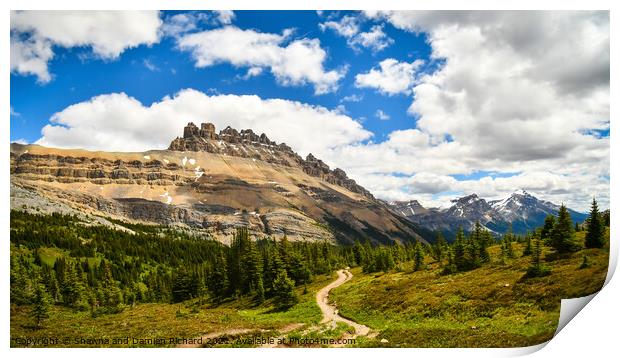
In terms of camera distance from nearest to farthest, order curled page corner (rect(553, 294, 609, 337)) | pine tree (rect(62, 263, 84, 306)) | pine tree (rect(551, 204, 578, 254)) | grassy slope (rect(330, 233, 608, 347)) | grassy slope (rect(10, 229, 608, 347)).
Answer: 1. grassy slope (rect(330, 233, 608, 347))
2. grassy slope (rect(10, 229, 608, 347))
3. curled page corner (rect(553, 294, 609, 337))
4. pine tree (rect(551, 204, 578, 254))
5. pine tree (rect(62, 263, 84, 306))

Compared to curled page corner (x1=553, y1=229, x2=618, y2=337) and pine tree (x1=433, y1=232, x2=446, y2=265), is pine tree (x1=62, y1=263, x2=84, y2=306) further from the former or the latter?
curled page corner (x1=553, y1=229, x2=618, y2=337)

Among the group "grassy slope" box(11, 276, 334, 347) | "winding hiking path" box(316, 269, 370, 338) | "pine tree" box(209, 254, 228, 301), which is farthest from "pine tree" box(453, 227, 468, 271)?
"pine tree" box(209, 254, 228, 301)

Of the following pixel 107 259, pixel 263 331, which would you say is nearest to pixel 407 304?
pixel 263 331

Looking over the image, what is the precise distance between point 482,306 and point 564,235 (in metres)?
18.5

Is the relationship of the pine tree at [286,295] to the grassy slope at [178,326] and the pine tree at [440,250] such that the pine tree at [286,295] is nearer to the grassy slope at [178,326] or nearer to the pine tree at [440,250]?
the grassy slope at [178,326]

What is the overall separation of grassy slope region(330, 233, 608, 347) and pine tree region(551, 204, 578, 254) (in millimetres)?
2492

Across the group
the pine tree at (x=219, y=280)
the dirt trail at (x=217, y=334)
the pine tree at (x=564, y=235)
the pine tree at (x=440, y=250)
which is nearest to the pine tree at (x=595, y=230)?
the pine tree at (x=564, y=235)

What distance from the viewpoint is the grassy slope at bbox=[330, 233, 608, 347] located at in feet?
97.1

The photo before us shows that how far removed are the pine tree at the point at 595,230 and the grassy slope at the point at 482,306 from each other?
5.68 ft

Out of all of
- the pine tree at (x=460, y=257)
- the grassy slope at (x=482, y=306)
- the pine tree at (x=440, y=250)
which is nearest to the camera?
the grassy slope at (x=482, y=306)

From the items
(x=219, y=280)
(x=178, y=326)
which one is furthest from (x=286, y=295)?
(x=219, y=280)

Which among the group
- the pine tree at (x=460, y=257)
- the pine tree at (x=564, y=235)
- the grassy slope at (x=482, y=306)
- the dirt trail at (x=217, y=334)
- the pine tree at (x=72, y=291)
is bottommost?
the pine tree at (x=72, y=291)

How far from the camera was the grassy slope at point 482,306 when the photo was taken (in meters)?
29.6
